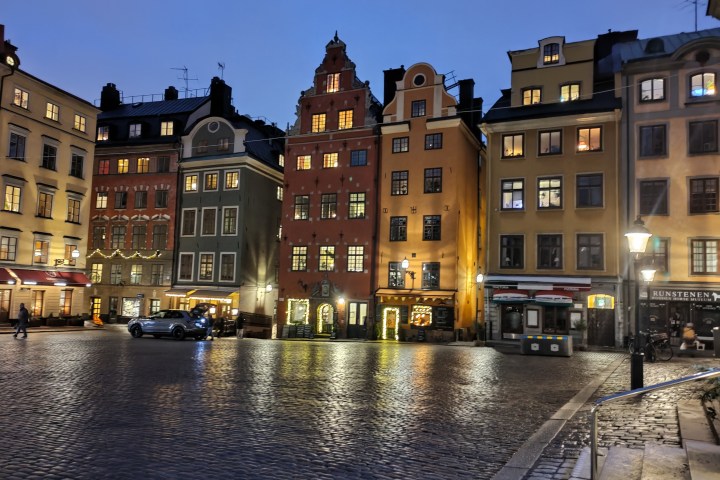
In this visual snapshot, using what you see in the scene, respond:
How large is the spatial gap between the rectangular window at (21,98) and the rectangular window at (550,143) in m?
32.3

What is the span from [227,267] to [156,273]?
639 cm

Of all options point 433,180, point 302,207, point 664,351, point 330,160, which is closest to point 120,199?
point 302,207

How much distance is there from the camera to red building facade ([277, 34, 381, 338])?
4059 cm

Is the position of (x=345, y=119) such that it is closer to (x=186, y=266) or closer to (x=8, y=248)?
(x=186, y=266)

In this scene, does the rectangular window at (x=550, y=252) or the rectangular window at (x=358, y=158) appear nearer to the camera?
the rectangular window at (x=550, y=252)

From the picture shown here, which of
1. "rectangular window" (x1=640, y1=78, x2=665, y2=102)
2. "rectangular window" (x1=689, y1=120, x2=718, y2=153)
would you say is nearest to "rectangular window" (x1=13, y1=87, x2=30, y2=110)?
"rectangular window" (x1=640, y1=78, x2=665, y2=102)

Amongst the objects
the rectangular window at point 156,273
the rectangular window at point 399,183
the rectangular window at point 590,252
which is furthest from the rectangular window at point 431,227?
the rectangular window at point 156,273

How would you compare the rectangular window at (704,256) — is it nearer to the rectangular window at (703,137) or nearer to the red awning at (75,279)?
the rectangular window at (703,137)

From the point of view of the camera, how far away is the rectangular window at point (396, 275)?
3933cm

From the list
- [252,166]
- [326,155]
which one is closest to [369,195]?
[326,155]

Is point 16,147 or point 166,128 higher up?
point 166,128

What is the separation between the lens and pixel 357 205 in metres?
41.4

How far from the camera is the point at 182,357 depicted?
20828 mm

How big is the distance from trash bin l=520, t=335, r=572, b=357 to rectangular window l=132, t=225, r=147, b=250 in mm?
32288
